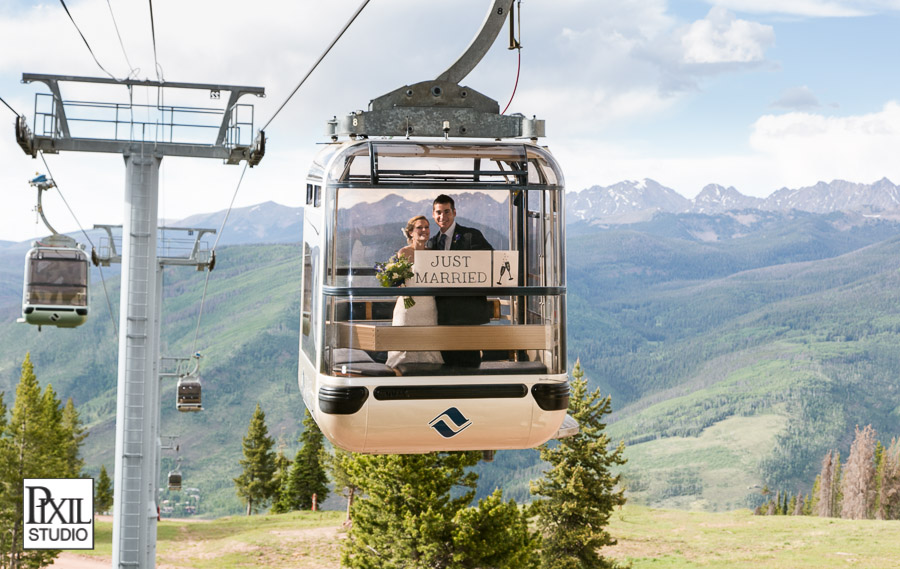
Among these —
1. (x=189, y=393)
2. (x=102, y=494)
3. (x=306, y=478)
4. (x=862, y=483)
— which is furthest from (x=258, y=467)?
(x=862, y=483)

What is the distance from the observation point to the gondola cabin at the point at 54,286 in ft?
60.1

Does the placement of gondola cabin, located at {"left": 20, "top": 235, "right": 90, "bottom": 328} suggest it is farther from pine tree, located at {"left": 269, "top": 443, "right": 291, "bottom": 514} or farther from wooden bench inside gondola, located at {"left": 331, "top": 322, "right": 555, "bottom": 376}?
pine tree, located at {"left": 269, "top": 443, "right": 291, "bottom": 514}

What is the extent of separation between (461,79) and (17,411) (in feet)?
130

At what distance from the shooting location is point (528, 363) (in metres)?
7.83

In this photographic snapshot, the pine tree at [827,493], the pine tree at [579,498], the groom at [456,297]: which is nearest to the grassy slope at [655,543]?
the pine tree at [579,498]

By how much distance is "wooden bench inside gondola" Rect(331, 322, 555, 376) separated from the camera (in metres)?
7.44

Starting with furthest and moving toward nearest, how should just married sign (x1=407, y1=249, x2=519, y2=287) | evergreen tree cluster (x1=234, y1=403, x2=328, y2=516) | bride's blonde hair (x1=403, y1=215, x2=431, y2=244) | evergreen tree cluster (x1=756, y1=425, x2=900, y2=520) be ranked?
evergreen tree cluster (x1=756, y1=425, x2=900, y2=520)
evergreen tree cluster (x1=234, y1=403, x2=328, y2=516)
bride's blonde hair (x1=403, y1=215, x2=431, y2=244)
just married sign (x1=407, y1=249, x2=519, y2=287)

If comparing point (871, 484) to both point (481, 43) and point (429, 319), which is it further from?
point (429, 319)

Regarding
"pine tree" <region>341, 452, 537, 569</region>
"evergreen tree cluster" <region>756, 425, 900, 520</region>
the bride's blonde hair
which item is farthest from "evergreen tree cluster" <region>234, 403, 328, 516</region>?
"evergreen tree cluster" <region>756, 425, 900, 520</region>

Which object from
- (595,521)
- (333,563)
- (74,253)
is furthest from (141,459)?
(333,563)

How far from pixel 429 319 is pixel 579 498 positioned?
103ft

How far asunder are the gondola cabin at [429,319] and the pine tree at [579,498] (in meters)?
29.8

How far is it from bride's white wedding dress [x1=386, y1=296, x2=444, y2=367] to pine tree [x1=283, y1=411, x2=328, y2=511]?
209 feet

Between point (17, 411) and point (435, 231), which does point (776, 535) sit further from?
point (435, 231)
